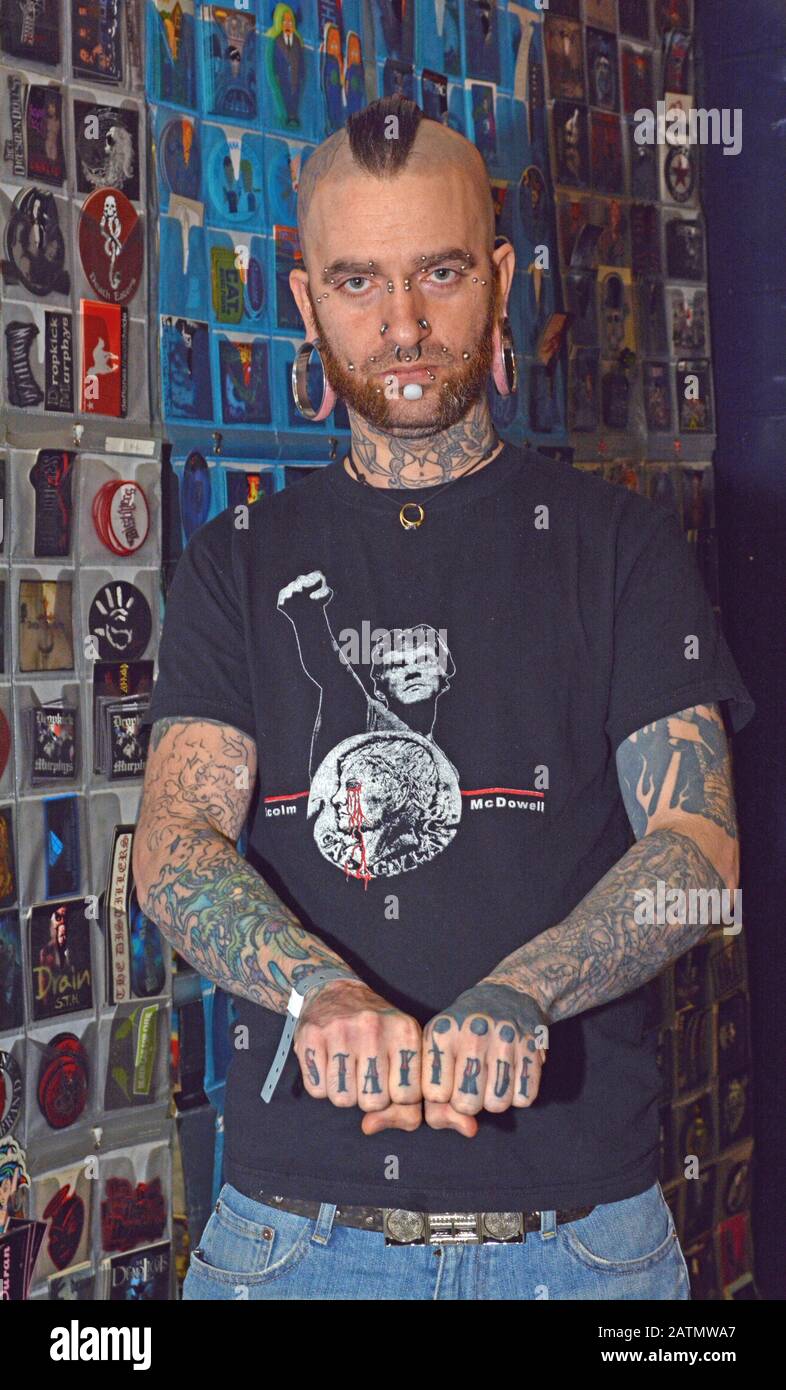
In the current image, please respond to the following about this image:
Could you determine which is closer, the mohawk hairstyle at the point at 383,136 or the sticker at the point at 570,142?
the mohawk hairstyle at the point at 383,136

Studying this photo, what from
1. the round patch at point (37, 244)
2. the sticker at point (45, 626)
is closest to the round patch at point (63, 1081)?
the sticker at point (45, 626)

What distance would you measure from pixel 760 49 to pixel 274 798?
1986 mm

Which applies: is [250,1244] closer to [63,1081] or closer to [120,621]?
[63,1081]

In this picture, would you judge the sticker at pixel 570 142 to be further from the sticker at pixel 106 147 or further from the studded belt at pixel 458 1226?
the studded belt at pixel 458 1226

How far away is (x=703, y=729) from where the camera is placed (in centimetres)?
Answer: 147

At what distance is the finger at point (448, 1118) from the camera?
122 cm

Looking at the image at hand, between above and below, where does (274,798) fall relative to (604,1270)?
above

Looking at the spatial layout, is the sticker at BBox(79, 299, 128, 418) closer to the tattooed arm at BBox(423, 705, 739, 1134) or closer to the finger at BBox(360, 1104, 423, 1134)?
the tattooed arm at BBox(423, 705, 739, 1134)

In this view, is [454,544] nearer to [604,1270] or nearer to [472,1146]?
[472,1146]

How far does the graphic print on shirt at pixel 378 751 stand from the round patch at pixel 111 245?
0.78 metres

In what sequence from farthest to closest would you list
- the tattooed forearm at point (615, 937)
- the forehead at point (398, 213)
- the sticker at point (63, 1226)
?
the sticker at point (63, 1226)
the forehead at point (398, 213)
the tattooed forearm at point (615, 937)

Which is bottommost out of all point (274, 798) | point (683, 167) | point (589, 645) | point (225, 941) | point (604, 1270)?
point (604, 1270)

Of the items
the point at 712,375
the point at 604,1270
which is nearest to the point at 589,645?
the point at 604,1270

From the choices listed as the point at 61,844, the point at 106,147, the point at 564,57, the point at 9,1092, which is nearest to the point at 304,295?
the point at 106,147
